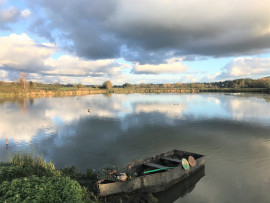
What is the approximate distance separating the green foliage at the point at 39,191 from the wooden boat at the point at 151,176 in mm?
2177

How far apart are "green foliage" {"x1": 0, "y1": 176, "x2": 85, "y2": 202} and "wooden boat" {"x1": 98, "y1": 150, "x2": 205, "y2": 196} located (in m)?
2.18

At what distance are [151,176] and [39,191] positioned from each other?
6.16m

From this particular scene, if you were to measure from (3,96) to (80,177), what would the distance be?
100662mm

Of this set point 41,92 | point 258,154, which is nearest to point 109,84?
point 41,92

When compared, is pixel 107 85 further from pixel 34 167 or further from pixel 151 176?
pixel 151 176

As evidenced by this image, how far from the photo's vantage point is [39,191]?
7625 millimetres

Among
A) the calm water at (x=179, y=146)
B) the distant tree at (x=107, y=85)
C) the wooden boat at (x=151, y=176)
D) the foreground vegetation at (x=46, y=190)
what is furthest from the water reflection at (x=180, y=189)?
the distant tree at (x=107, y=85)

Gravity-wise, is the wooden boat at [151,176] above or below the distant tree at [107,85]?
below

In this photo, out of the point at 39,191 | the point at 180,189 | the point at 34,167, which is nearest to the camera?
the point at 39,191

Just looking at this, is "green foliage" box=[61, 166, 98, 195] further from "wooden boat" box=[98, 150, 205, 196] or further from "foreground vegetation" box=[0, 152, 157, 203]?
"wooden boat" box=[98, 150, 205, 196]

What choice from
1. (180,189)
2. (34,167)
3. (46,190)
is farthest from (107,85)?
(46,190)

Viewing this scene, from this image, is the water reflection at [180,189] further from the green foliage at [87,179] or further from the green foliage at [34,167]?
the green foliage at [34,167]

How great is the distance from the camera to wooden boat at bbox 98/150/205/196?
10.5 metres

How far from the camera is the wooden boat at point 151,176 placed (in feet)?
34.4
